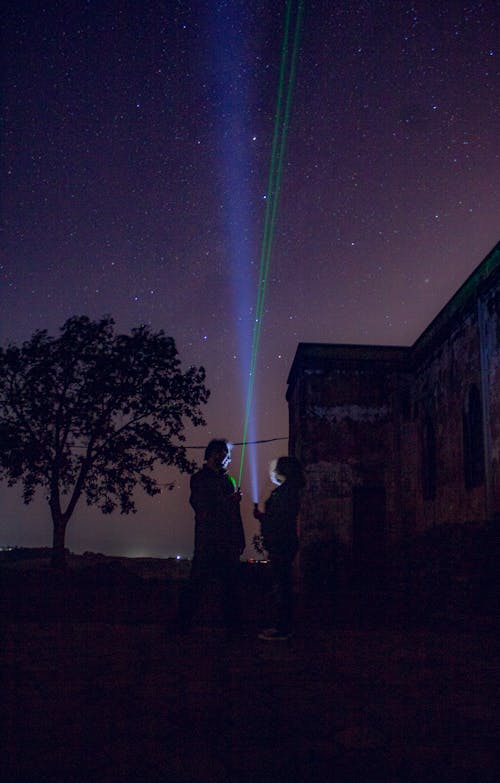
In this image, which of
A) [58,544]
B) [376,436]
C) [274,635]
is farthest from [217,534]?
[58,544]

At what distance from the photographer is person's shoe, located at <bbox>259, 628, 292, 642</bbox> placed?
5406 mm

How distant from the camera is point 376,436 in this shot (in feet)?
55.9

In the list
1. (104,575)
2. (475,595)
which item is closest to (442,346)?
(475,595)

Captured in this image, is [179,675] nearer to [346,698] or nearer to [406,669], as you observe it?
[346,698]

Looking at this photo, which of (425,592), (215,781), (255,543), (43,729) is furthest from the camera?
(255,543)

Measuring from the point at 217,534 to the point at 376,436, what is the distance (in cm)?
1190

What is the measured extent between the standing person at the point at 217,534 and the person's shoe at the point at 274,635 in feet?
1.07

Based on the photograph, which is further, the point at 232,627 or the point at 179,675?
the point at 232,627

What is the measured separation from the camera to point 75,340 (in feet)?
68.7

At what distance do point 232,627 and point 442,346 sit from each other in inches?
421

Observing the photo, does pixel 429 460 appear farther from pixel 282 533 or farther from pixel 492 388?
pixel 282 533

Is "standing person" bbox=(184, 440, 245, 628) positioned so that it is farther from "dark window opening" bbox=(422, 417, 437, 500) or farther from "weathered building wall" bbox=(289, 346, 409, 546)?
"weathered building wall" bbox=(289, 346, 409, 546)

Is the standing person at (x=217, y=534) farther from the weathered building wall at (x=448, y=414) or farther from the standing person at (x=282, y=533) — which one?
the weathered building wall at (x=448, y=414)

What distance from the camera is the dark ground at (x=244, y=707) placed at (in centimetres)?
222
